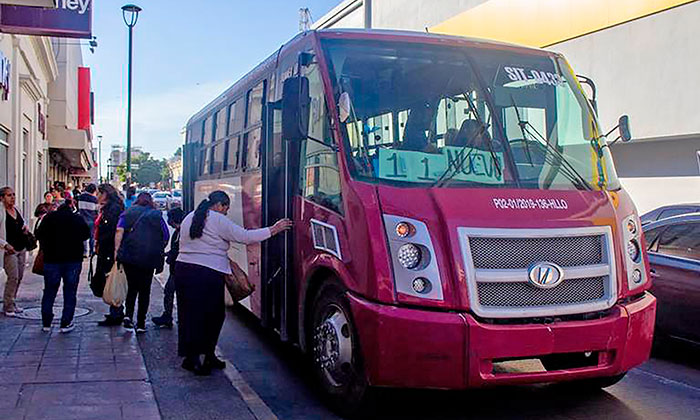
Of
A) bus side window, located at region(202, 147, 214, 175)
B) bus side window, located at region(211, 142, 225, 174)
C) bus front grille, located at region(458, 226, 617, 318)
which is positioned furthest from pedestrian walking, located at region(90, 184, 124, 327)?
bus front grille, located at region(458, 226, 617, 318)

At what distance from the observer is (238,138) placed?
9062mm

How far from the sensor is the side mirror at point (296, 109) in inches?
236

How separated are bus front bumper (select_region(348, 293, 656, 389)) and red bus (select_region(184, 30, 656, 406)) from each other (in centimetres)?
1

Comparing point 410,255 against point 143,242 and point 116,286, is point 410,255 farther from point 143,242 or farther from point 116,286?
point 116,286

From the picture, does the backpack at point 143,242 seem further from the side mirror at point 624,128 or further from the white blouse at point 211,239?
the side mirror at point 624,128

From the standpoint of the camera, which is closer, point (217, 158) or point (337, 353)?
point (337, 353)

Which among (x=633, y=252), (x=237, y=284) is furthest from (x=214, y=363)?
(x=633, y=252)

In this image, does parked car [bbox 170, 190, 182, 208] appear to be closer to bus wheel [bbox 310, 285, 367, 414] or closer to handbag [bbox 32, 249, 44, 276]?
handbag [bbox 32, 249, 44, 276]

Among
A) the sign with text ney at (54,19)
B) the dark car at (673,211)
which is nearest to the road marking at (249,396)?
the dark car at (673,211)

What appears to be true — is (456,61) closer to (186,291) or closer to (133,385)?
(186,291)

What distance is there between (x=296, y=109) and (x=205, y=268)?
174cm

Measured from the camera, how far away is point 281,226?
260 inches

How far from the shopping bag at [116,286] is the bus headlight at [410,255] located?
15.5 feet

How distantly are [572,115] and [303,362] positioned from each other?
3513 mm
